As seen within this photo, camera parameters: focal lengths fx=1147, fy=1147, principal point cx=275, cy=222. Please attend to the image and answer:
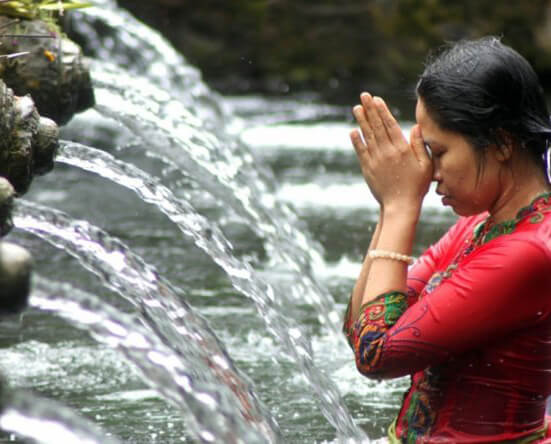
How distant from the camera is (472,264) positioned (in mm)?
2076

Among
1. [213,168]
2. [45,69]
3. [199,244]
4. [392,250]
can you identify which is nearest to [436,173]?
[392,250]

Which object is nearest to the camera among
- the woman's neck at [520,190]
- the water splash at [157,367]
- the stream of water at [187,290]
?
the water splash at [157,367]

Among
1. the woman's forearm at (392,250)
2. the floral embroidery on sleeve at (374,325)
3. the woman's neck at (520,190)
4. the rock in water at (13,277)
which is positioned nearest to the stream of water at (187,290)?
the rock in water at (13,277)

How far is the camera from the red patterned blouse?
2.04 metres

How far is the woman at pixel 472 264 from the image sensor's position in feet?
6.73

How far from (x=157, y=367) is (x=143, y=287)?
27.8 inches

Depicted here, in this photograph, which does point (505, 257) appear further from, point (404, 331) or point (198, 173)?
point (198, 173)

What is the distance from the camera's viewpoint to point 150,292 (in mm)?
2605

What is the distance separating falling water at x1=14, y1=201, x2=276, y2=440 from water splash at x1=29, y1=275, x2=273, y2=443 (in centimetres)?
56

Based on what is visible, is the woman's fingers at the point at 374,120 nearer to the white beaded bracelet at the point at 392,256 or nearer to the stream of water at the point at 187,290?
the white beaded bracelet at the point at 392,256

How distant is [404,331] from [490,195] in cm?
31

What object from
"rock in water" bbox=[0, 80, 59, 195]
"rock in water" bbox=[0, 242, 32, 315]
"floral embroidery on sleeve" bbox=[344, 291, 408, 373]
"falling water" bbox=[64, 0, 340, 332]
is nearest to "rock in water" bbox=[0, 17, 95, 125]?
"rock in water" bbox=[0, 80, 59, 195]

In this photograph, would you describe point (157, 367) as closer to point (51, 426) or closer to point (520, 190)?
point (51, 426)

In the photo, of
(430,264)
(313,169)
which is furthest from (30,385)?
(313,169)
